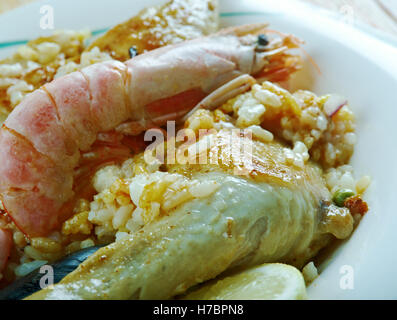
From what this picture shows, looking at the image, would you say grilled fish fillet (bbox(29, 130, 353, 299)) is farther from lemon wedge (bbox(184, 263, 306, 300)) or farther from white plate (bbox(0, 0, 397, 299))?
white plate (bbox(0, 0, 397, 299))

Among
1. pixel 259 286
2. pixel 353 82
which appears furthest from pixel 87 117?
pixel 353 82

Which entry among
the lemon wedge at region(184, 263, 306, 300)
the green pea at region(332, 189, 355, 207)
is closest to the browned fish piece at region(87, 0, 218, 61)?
the green pea at region(332, 189, 355, 207)

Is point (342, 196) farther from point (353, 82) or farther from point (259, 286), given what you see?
point (353, 82)

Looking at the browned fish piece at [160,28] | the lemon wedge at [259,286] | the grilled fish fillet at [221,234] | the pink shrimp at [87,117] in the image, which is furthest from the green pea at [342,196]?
the browned fish piece at [160,28]

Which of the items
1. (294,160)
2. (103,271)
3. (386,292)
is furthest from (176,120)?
(386,292)

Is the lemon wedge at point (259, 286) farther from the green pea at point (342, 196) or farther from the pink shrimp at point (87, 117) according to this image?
the pink shrimp at point (87, 117)
